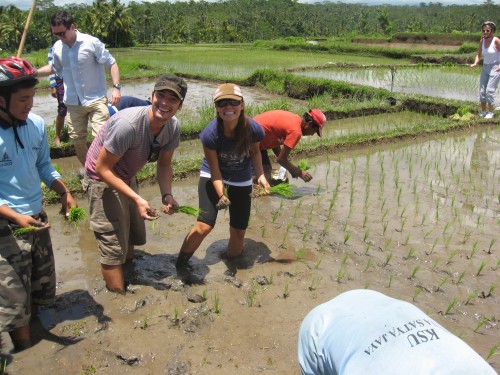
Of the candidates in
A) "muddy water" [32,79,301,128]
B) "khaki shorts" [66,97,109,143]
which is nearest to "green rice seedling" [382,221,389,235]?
"khaki shorts" [66,97,109,143]

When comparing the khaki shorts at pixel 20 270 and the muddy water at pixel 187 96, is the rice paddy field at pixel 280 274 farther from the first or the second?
the muddy water at pixel 187 96

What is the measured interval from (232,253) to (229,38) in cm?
4521

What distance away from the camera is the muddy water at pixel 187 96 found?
9.70m

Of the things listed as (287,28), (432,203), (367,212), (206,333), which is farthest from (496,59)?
(287,28)

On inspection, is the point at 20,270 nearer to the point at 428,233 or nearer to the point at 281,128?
the point at 281,128

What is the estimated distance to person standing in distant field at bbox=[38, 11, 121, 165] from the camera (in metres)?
4.75

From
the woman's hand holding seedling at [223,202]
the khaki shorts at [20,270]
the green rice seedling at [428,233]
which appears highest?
the woman's hand holding seedling at [223,202]

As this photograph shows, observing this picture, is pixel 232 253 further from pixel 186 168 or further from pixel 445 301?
pixel 186 168

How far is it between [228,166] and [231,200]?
27 centimetres

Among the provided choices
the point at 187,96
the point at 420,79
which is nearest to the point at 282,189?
the point at 187,96

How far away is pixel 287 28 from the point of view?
180 feet

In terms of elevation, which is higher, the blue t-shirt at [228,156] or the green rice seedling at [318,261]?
the blue t-shirt at [228,156]

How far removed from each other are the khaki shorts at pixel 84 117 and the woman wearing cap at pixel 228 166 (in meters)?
1.84

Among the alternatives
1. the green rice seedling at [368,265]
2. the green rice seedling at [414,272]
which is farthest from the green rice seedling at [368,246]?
the green rice seedling at [414,272]
